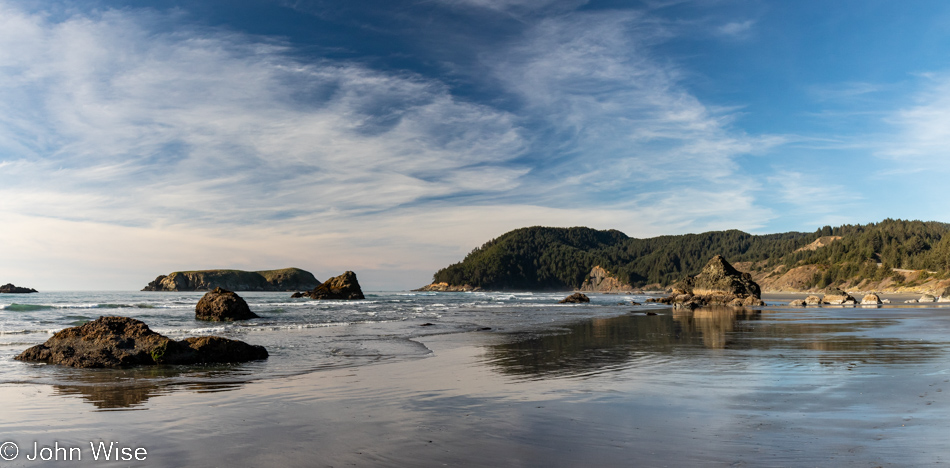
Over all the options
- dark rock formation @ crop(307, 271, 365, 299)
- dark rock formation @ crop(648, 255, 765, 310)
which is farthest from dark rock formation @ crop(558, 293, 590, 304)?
dark rock formation @ crop(307, 271, 365, 299)

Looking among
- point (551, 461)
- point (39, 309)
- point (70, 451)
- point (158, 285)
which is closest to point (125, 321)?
point (70, 451)

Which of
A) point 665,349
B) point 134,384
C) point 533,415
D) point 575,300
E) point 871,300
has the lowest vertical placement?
point 575,300

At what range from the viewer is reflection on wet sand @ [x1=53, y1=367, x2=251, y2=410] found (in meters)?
7.99

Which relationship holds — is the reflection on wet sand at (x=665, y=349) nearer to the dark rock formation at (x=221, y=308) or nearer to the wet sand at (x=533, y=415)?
the wet sand at (x=533, y=415)

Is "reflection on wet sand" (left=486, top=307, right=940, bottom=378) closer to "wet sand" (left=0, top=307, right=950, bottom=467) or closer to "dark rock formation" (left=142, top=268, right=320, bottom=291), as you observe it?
"wet sand" (left=0, top=307, right=950, bottom=467)

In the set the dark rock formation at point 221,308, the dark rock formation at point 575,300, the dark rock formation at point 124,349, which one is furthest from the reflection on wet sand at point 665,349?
the dark rock formation at point 575,300

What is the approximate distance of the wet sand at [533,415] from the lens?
490 centimetres

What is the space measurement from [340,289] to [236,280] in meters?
105

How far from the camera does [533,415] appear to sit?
21.6 feet

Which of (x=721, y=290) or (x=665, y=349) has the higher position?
(x=721, y=290)

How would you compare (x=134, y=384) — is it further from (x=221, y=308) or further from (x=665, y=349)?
(x=221, y=308)

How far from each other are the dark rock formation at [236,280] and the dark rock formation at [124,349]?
146m

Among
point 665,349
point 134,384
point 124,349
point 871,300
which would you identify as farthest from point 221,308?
point 871,300

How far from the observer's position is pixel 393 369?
11250mm
